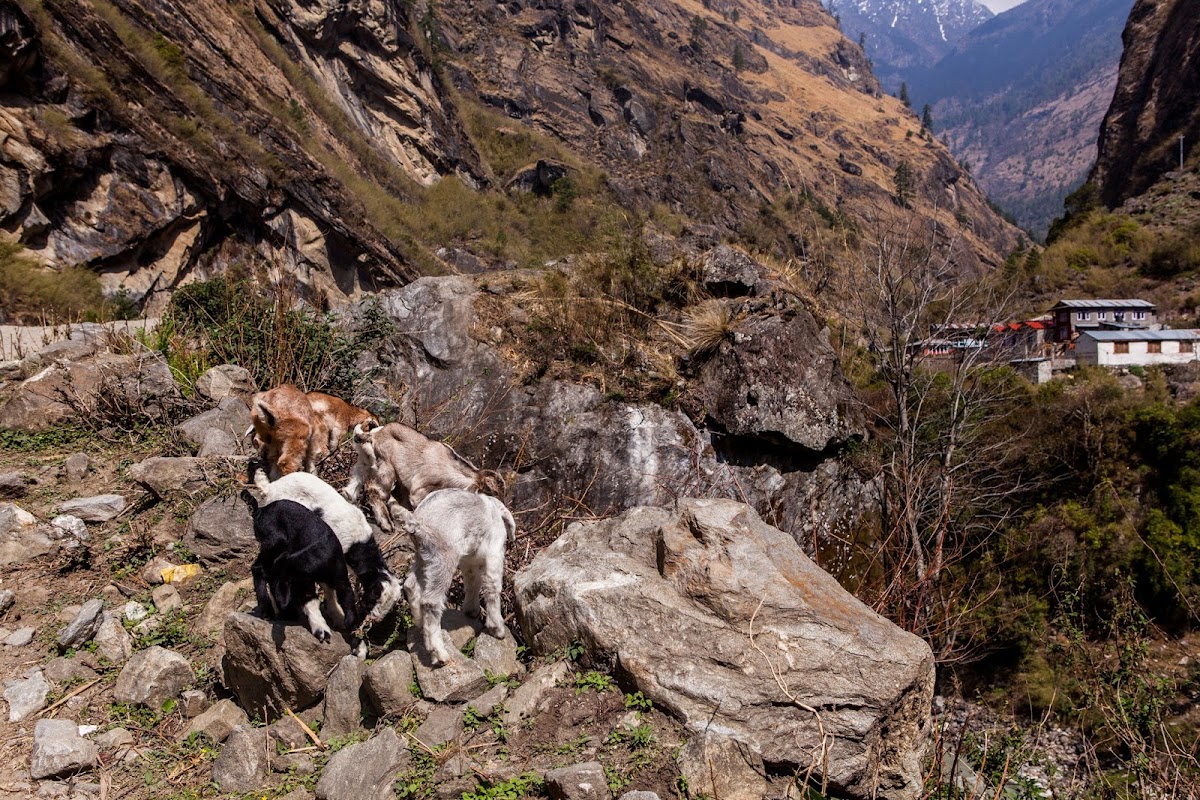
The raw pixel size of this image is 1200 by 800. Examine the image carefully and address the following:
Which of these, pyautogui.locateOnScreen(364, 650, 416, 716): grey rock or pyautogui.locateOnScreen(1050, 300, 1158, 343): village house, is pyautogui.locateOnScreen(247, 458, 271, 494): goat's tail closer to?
pyautogui.locateOnScreen(364, 650, 416, 716): grey rock

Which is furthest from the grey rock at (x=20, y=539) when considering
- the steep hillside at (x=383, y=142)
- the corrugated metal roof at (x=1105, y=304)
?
the corrugated metal roof at (x=1105, y=304)

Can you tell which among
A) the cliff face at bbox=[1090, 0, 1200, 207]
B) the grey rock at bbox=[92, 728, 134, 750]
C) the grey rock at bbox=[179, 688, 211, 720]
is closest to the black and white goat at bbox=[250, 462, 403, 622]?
the grey rock at bbox=[179, 688, 211, 720]

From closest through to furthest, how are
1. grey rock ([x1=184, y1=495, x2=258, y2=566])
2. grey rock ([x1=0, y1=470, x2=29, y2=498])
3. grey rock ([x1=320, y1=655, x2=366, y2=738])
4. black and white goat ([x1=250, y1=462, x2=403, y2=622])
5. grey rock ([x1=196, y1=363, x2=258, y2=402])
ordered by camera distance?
grey rock ([x1=320, y1=655, x2=366, y2=738])
black and white goat ([x1=250, y1=462, x2=403, y2=622])
grey rock ([x1=184, y1=495, x2=258, y2=566])
grey rock ([x1=0, y1=470, x2=29, y2=498])
grey rock ([x1=196, y1=363, x2=258, y2=402])

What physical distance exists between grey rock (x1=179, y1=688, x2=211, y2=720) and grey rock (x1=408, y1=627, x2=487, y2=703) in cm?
133

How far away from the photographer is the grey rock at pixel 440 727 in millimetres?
2971

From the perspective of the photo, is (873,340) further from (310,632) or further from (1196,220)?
(1196,220)

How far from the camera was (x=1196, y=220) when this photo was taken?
3519cm

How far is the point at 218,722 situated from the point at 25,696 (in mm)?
1110

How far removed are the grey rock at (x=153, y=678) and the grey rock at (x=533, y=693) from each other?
193 cm

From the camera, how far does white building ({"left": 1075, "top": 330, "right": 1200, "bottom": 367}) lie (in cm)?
2402

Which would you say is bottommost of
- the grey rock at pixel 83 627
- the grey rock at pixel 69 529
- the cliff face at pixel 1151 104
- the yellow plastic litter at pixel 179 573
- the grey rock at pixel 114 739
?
the grey rock at pixel 114 739

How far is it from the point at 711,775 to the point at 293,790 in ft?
5.92

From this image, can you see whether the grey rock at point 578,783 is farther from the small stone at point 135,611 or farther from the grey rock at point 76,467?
the grey rock at point 76,467

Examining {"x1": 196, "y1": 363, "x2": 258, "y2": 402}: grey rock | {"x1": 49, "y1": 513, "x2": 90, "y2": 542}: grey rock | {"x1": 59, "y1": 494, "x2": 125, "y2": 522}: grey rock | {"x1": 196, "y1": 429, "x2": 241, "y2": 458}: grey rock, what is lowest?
{"x1": 49, "y1": 513, "x2": 90, "y2": 542}: grey rock
